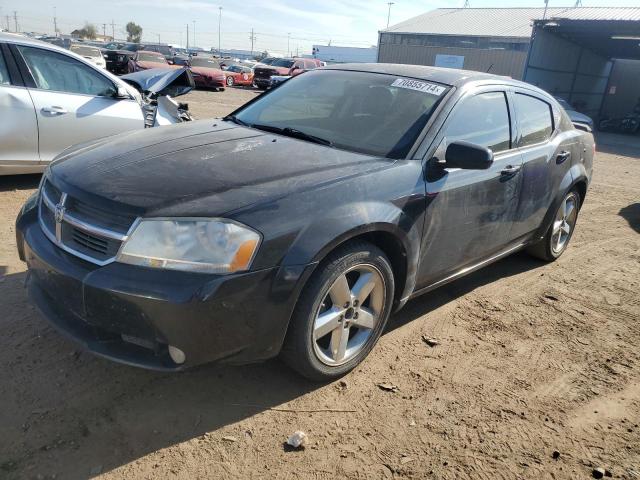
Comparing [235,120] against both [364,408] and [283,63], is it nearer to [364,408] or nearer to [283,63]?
[364,408]

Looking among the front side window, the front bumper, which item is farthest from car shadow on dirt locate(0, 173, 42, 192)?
the front bumper

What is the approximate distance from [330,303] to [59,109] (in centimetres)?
423

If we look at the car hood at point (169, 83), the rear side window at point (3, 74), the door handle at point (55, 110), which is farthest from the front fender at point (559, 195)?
the rear side window at point (3, 74)

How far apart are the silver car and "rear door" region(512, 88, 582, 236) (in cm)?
426

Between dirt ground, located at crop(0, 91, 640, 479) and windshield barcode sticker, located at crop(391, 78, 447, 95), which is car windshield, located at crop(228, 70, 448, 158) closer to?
windshield barcode sticker, located at crop(391, 78, 447, 95)

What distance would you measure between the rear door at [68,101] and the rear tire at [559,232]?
4593mm

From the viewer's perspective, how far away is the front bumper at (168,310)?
2178 mm

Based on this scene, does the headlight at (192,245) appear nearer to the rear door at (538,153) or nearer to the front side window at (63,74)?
the rear door at (538,153)

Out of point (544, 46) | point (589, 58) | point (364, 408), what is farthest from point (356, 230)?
point (589, 58)

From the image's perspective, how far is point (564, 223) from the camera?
16.3 ft

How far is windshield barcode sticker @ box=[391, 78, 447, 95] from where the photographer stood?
338cm

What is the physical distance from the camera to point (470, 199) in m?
3.31

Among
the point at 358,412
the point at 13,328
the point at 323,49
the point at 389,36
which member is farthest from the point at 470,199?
the point at 323,49

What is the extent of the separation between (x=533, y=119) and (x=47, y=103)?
185 inches
